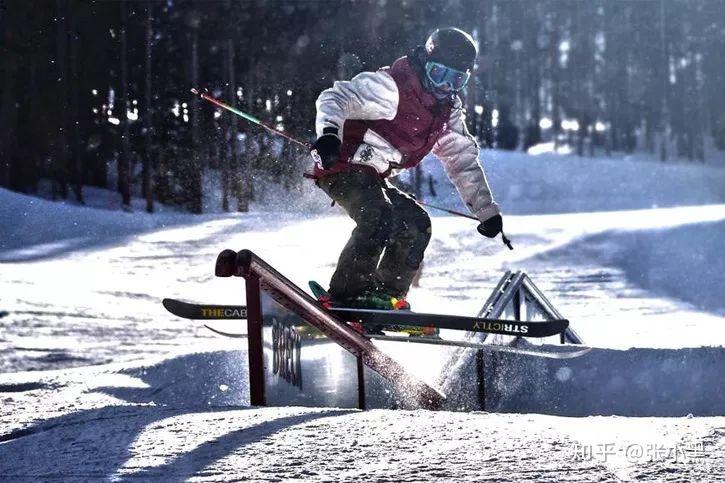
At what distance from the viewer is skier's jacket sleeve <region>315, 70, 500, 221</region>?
500cm

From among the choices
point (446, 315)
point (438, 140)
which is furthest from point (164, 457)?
point (438, 140)

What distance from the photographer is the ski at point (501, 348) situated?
5124 millimetres

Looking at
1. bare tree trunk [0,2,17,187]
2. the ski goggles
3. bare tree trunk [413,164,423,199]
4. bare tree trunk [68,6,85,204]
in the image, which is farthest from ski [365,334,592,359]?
bare tree trunk [413,164,423,199]

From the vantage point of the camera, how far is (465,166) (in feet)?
18.5

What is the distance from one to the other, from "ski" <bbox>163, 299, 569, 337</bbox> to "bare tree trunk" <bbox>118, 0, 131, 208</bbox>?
67.0ft

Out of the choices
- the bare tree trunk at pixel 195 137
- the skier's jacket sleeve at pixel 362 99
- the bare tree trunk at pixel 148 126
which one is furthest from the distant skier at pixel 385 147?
the bare tree trunk at pixel 195 137

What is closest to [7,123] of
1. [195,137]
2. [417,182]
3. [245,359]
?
[195,137]

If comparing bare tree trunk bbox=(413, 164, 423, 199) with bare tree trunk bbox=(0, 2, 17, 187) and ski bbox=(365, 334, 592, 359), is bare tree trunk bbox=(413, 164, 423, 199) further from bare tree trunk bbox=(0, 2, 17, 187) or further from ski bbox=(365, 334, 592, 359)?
ski bbox=(365, 334, 592, 359)

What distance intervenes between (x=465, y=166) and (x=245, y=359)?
4.95ft

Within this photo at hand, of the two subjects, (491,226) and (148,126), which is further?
(148,126)

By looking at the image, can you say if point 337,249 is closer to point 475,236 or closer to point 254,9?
point 475,236

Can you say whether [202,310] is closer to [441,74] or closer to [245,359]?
[245,359]

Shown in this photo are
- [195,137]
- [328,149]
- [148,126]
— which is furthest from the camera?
[195,137]

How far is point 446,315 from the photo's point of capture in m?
5.12
